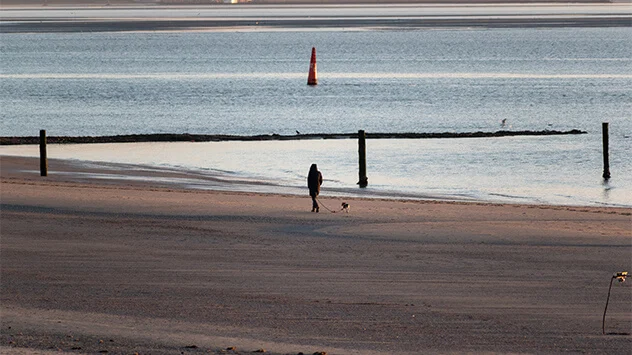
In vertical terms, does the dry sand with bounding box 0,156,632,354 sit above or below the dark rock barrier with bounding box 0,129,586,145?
below

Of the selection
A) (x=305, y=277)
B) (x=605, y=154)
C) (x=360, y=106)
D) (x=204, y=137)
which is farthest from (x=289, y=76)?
(x=305, y=277)

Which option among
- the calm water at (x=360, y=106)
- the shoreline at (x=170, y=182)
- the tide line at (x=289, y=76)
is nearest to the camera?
the shoreline at (x=170, y=182)

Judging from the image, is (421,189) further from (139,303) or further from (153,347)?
(153,347)

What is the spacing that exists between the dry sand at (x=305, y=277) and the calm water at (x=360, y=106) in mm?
7036

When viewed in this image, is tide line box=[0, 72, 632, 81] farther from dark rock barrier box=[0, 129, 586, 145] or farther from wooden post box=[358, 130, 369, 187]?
wooden post box=[358, 130, 369, 187]

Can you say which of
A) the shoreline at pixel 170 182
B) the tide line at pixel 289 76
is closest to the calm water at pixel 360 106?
the tide line at pixel 289 76

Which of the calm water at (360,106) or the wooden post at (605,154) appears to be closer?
the wooden post at (605,154)

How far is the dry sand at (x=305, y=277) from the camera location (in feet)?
33.0

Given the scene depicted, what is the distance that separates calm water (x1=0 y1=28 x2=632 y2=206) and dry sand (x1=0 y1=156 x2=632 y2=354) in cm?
704

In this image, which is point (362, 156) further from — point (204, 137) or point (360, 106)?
point (360, 106)

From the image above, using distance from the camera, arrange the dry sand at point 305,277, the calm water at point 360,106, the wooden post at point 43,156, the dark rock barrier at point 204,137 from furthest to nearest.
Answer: the dark rock barrier at point 204,137 < the calm water at point 360,106 < the wooden post at point 43,156 < the dry sand at point 305,277

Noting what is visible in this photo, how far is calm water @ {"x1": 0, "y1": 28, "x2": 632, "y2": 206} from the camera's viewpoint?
96.9 feet

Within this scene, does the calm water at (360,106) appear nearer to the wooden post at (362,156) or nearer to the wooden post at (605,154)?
the wooden post at (605,154)

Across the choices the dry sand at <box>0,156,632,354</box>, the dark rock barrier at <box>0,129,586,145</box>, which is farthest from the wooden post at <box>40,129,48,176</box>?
the dark rock barrier at <box>0,129,586,145</box>
